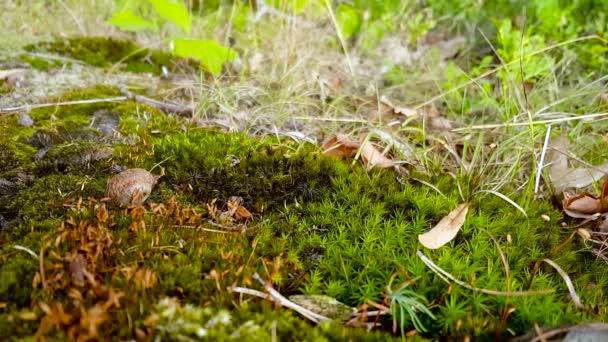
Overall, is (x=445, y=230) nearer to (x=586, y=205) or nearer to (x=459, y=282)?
(x=459, y=282)

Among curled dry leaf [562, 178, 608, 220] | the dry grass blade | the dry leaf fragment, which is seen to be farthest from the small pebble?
curled dry leaf [562, 178, 608, 220]

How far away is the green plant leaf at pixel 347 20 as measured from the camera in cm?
511

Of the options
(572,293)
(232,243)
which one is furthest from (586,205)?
(232,243)

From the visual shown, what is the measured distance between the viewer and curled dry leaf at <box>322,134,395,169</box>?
262 centimetres

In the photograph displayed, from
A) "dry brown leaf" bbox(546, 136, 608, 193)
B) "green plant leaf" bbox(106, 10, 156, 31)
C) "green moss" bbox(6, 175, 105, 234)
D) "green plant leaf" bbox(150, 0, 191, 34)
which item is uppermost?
"green plant leaf" bbox(150, 0, 191, 34)

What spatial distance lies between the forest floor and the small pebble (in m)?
0.02

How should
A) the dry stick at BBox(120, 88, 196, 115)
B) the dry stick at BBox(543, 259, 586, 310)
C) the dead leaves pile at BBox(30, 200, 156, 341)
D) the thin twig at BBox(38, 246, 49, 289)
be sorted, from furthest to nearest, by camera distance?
the dry stick at BBox(120, 88, 196, 115), the dry stick at BBox(543, 259, 586, 310), the thin twig at BBox(38, 246, 49, 289), the dead leaves pile at BBox(30, 200, 156, 341)

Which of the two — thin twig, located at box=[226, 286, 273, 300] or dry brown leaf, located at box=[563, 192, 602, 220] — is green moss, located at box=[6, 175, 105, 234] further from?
dry brown leaf, located at box=[563, 192, 602, 220]

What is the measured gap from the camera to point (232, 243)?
6.06 ft

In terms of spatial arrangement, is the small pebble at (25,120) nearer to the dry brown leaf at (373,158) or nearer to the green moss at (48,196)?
the green moss at (48,196)

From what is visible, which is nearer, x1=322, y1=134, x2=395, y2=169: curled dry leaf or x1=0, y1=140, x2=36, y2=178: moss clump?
x1=0, y1=140, x2=36, y2=178: moss clump

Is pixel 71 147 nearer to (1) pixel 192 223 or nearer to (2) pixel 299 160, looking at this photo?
(1) pixel 192 223

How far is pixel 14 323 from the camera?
138 cm

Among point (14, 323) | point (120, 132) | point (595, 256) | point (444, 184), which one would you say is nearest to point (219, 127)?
point (120, 132)
